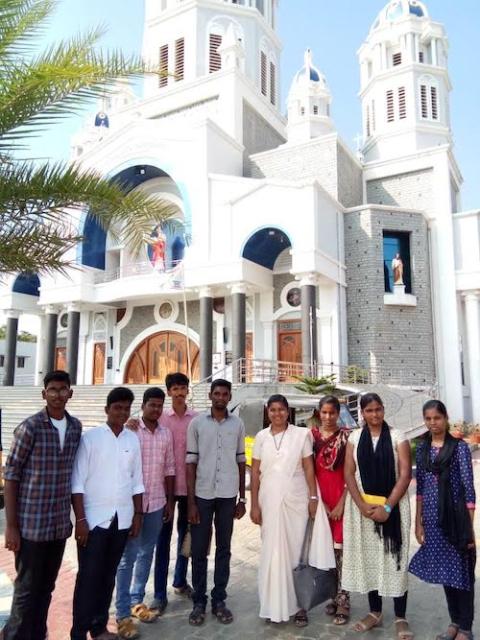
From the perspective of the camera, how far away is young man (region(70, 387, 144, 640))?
3.29 m

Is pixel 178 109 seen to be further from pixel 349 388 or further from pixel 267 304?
pixel 349 388

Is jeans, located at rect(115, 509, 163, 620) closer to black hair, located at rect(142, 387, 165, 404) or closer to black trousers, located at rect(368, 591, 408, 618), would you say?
black hair, located at rect(142, 387, 165, 404)

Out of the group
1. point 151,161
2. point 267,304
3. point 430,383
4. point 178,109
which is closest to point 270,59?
point 178,109

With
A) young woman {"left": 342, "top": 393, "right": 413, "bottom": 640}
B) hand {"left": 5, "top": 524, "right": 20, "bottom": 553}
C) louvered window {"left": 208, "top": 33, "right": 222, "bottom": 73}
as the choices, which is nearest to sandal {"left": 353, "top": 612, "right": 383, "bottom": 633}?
young woman {"left": 342, "top": 393, "right": 413, "bottom": 640}

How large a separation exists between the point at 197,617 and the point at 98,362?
1838cm

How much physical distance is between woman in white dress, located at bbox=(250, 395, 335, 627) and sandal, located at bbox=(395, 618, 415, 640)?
62 centimetres

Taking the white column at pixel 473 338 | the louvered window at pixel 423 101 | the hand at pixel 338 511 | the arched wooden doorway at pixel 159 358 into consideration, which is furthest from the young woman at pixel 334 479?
the louvered window at pixel 423 101

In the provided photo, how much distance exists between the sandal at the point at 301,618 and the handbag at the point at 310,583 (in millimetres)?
87

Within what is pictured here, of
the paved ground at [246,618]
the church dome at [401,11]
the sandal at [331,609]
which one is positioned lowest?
the paved ground at [246,618]

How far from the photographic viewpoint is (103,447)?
134 inches

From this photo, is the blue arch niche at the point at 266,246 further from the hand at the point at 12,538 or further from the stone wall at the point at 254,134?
the hand at the point at 12,538

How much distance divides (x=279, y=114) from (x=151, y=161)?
862 cm

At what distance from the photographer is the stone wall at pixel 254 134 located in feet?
68.2

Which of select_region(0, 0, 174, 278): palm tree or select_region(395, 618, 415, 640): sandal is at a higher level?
select_region(0, 0, 174, 278): palm tree
